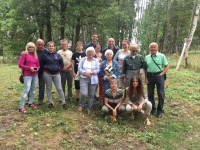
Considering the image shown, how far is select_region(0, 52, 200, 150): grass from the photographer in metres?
4.19

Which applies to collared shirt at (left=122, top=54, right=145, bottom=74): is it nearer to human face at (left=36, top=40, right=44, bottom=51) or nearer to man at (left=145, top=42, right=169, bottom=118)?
man at (left=145, top=42, right=169, bottom=118)

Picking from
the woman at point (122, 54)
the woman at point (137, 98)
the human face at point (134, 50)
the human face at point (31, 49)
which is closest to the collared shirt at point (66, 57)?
the human face at point (31, 49)

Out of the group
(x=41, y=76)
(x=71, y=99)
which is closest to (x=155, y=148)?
(x=71, y=99)

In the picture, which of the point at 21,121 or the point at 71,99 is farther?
the point at 71,99

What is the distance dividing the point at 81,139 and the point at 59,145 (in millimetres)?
516

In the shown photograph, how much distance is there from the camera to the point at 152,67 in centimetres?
553

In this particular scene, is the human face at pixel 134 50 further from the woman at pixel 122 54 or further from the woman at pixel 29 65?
the woman at pixel 29 65

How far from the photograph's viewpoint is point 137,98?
5.35m

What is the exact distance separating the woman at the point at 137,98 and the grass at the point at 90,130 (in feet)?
1.25

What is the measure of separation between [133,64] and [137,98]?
3.04ft

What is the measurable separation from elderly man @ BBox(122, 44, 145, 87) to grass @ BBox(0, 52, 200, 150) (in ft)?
3.95

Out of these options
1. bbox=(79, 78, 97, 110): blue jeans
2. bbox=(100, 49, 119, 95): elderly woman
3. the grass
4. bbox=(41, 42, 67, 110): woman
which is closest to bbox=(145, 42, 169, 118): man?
bbox=(100, 49, 119, 95): elderly woman

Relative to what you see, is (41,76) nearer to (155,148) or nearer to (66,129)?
(66,129)

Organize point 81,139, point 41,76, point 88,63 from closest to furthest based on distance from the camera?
point 81,139 < point 88,63 < point 41,76
